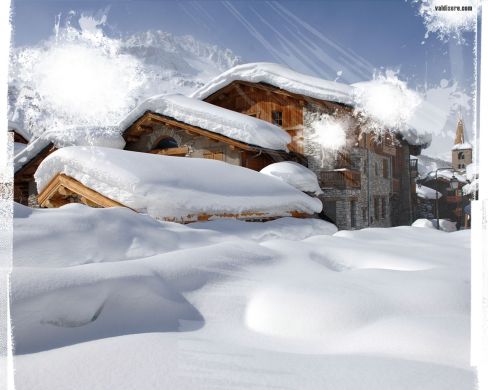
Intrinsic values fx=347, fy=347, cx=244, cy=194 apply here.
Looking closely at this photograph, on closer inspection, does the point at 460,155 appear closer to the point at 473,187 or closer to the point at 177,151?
the point at 177,151

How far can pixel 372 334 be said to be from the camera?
5.44ft

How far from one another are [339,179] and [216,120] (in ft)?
16.8

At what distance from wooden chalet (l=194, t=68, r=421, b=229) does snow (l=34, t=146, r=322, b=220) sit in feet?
17.6

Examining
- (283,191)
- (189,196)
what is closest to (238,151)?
(283,191)

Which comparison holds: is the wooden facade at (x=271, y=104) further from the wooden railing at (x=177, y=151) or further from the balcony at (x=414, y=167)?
the balcony at (x=414, y=167)

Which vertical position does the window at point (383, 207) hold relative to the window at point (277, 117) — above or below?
below

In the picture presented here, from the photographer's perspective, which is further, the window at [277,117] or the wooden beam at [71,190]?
the window at [277,117]

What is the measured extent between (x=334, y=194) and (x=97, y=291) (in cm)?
1207

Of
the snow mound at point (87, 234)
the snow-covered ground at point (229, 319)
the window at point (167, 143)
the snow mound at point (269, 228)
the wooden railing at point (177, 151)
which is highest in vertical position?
the window at point (167, 143)

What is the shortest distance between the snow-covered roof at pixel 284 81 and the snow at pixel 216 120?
6.15 feet

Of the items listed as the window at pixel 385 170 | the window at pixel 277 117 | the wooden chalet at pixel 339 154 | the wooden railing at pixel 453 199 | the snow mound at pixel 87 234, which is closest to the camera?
the snow mound at pixel 87 234

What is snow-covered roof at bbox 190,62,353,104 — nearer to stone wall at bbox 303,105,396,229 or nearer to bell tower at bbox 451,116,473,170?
stone wall at bbox 303,105,396,229

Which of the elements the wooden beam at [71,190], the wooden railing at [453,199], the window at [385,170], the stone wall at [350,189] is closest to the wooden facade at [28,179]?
the wooden beam at [71,190]

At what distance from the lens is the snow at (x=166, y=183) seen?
5.96 m
